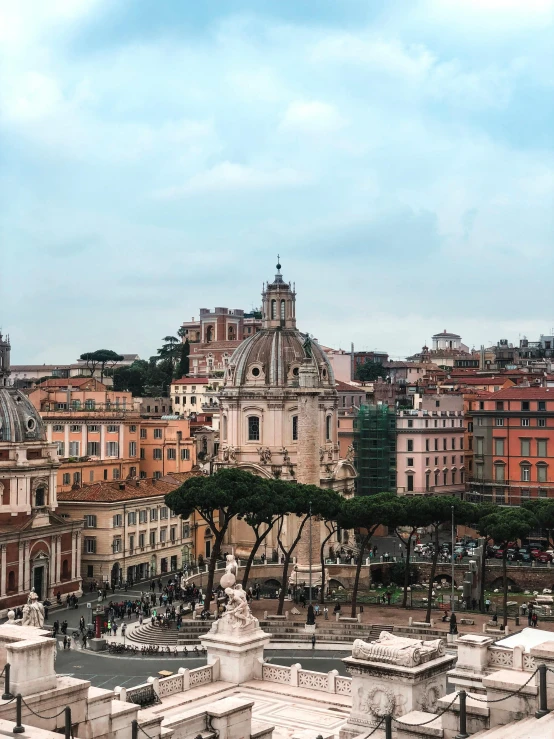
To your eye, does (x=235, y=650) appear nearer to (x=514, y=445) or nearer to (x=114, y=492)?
(x=114, y=492)

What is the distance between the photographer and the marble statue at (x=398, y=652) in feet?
67.5

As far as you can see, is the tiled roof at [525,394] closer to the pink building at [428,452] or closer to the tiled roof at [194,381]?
the pink building at [428,452]

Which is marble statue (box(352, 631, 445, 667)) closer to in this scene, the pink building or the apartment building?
the apartment building

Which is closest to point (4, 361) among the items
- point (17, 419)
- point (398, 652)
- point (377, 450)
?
point (17, 419)

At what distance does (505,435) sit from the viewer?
3647 inches

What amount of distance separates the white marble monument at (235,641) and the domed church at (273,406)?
2064 inches

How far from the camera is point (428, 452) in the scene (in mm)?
97188

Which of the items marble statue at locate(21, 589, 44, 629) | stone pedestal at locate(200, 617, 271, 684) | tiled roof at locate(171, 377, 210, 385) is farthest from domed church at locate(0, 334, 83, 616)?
tiled roof at locate(171, 377, 210, 385)

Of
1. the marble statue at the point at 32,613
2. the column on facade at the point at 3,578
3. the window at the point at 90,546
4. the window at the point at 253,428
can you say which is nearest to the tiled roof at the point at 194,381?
the window at the point at 253,428

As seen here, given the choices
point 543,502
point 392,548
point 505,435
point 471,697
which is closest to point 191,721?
point 471,697

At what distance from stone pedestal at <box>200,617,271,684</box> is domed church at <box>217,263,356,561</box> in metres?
52.4

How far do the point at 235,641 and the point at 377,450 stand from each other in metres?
70.4

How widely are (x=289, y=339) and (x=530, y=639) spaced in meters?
66.2

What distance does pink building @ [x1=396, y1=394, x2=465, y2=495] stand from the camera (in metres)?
96.5
